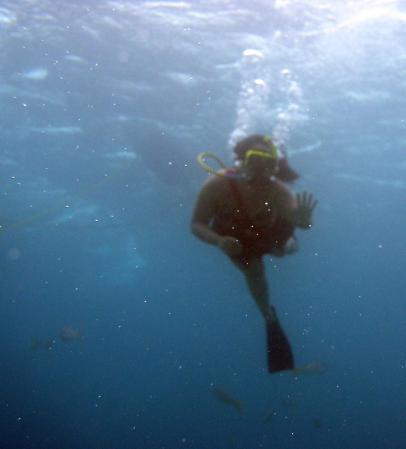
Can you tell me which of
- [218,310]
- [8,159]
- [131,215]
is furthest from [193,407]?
[218,310]

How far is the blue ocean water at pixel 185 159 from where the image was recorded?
12508 mm

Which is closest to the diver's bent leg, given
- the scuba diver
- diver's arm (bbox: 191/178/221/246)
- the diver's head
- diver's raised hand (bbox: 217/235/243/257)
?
the scuba diver

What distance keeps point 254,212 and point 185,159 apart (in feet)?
49.4

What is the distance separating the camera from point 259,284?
24.3ft

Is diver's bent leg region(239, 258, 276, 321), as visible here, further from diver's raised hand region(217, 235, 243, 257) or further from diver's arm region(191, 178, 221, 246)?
diver's raised hand region(217, 235, 243, 257)

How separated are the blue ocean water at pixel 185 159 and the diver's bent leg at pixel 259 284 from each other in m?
7.56

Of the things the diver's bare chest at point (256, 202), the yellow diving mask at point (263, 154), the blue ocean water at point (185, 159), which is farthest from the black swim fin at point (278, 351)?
the blue ocean water at point (185, 159)

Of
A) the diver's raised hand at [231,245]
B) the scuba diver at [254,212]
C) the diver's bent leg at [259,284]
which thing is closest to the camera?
the diver's raised hand at [231,245]

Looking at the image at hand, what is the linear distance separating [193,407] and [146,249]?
51.6ft

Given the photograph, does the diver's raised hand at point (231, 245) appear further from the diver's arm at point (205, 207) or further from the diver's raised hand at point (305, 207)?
the diver's raised hand at point (305, 207)

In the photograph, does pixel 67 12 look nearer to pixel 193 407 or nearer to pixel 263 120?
pixel 263 120

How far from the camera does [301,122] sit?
17.2 meters

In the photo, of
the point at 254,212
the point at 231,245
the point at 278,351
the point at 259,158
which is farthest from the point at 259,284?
the point at 259,158

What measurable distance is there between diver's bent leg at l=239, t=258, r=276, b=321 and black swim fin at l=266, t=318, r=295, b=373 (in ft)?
0.81
